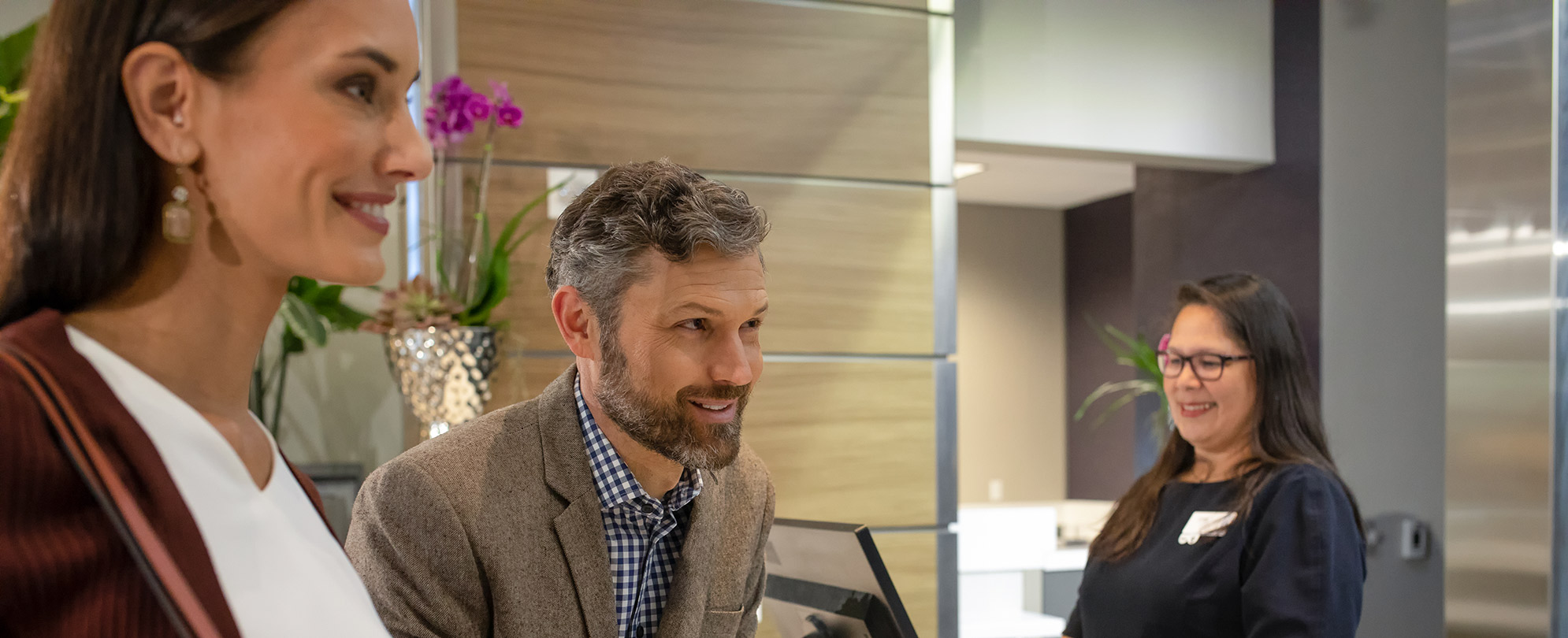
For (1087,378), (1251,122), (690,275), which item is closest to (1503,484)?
(1251,122)

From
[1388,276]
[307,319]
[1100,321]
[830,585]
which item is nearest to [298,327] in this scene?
[307,319]

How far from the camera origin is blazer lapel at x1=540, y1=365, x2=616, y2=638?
1.27 metres

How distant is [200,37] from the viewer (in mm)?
474

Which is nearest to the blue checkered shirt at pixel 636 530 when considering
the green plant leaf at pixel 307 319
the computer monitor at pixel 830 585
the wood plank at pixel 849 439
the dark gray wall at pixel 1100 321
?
the computer monitor at pixel 830 585

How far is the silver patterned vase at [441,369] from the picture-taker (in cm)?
255

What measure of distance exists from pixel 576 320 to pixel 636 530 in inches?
10.8

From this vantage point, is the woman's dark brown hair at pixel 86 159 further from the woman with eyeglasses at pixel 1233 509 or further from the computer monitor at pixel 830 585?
the woman with eyeglasses at pixel 1233 509

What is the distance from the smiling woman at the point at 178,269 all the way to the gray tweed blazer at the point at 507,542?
2.33 feet

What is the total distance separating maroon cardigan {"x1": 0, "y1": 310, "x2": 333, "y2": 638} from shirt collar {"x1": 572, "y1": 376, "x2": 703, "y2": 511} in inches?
36.1

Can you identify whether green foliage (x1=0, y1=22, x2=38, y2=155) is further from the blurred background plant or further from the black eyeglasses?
the black eyeglasses

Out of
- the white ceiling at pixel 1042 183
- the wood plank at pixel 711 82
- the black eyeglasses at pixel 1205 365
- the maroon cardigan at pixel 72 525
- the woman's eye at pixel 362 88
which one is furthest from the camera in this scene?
the white ceiling at pixel 1042 183

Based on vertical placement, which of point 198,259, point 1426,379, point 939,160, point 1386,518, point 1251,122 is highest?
point 1251,122

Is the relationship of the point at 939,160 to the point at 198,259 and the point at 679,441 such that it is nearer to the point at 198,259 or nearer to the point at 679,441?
the point at 679,441

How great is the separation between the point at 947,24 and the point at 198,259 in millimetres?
3033
